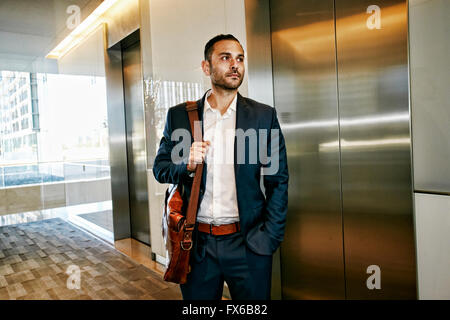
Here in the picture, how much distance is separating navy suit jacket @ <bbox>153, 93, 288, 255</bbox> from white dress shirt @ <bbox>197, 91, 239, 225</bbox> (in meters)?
0.04

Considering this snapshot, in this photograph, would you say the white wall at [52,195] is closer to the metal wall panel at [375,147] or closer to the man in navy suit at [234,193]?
the man in navy suit at [234,193]

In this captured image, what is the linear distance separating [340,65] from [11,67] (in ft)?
11.4

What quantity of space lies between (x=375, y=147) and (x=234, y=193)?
1049mm

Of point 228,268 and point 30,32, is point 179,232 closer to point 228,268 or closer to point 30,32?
point 228,268

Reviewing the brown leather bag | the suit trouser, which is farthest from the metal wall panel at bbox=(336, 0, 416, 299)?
the brown leather bag

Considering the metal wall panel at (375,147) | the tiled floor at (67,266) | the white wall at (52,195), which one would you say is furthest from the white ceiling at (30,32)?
the metal wall panel at (375,147)

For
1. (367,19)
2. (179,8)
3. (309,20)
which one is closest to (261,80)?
(309,20)

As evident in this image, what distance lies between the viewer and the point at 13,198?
12.3 feet

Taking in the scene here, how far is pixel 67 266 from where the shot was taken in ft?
12.5

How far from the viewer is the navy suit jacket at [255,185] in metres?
1.58

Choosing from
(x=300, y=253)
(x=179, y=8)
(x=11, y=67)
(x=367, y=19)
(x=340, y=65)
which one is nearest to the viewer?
(x=367, y=19)

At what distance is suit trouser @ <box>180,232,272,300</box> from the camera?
1.58 meters

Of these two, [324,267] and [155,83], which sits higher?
[155,83]

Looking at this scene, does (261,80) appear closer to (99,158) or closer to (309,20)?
(309,20)
